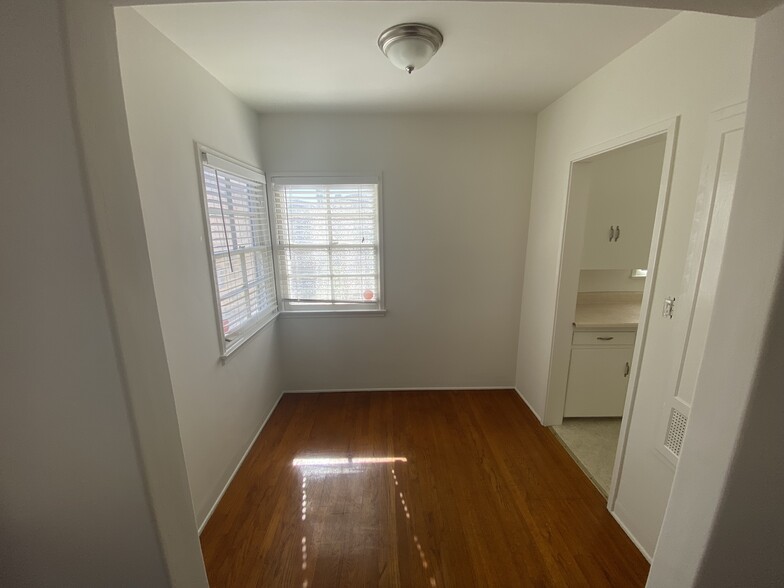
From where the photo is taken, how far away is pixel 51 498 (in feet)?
2.34

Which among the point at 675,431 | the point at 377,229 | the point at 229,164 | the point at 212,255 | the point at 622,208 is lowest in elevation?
the point at 675,431

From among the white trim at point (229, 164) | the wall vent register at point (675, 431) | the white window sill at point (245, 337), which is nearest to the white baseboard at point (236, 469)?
the white window sill at point (245, 337)

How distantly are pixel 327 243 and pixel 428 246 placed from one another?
0.90m

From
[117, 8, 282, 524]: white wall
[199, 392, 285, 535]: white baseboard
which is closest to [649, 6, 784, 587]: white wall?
[117, 8, 282, 524]: white wall

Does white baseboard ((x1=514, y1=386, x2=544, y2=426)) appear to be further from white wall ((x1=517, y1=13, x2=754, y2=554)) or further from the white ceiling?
the white ceiling

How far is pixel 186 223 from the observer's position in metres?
1.53

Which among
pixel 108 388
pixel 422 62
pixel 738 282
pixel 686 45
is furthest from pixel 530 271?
pixel 108 388

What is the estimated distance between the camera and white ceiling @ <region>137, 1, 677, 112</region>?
1211 mm

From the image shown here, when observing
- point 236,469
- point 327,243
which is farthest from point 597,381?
point 236,469

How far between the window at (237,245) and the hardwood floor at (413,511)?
941 mm

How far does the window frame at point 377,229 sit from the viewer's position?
250 cm

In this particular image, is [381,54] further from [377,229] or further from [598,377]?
[598,377]

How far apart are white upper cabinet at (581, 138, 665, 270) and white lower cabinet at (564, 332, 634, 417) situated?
2.06 feet

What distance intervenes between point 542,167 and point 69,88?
2.68 metres
